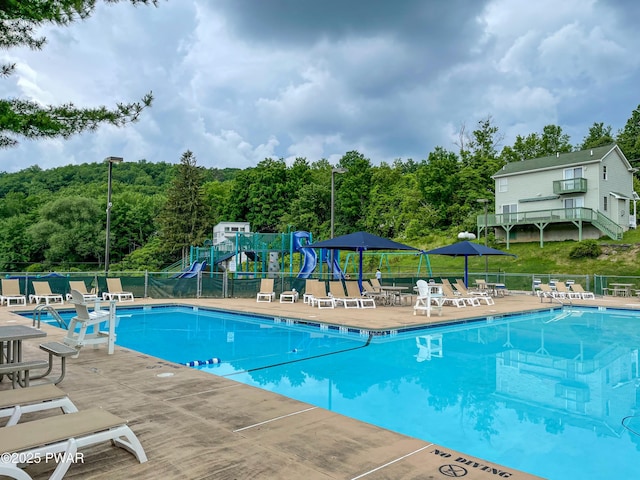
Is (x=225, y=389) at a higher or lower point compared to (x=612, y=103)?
lower

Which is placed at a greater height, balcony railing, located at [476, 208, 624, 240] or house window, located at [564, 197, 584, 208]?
house window, located at [564, 197, 584, 208]

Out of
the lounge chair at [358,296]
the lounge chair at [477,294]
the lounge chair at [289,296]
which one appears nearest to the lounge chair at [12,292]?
the lounge chair at [289,296]

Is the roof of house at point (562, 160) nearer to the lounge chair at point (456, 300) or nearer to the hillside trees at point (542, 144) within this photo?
the hillside trees at point (542, 144)

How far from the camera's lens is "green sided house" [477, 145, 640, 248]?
32.2 m

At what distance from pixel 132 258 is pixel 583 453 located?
50.5 m

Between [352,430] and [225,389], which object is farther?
[225,389]

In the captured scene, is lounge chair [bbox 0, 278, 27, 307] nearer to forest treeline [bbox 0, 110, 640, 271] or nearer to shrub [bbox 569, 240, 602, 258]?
forest treeline [bbox 0, 110, 640, 271]

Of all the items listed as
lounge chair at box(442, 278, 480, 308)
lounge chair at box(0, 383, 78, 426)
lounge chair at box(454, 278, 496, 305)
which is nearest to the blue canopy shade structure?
lounge chair at box(442, 278, 480, 308)

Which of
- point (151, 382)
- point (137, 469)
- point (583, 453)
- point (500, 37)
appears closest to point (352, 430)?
point (137, 469)

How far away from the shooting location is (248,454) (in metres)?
3.36

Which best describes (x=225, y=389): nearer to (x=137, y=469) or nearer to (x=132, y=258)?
(x=137, y=469)

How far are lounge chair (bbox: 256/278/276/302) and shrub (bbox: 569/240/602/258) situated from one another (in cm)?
2211

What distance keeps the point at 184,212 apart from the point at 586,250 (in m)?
37.2

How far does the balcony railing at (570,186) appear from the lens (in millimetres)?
32562
